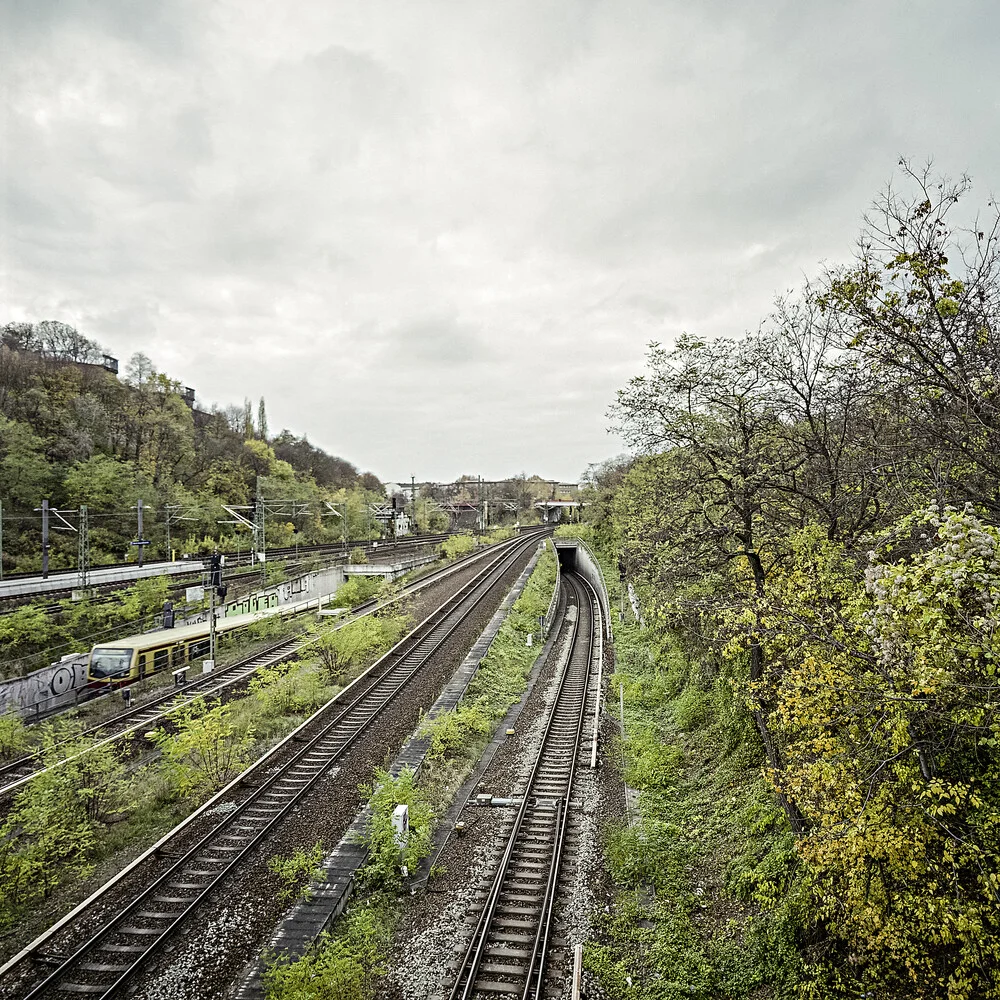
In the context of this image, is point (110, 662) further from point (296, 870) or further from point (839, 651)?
point (839, 651)

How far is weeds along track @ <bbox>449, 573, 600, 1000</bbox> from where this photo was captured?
29.1ft

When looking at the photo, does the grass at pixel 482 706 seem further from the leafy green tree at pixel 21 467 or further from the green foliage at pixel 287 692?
the leafy green tree at pixel 21 467

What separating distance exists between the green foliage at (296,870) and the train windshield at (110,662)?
48.9ft

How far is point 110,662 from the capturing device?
22.7m

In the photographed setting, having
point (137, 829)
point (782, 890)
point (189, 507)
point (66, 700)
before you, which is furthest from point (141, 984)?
point (189, 507)

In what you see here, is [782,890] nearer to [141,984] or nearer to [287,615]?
[141,984]

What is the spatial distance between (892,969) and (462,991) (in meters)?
5.77

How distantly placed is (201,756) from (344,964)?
28.1ft

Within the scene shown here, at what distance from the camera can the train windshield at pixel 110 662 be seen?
2256 centimetres

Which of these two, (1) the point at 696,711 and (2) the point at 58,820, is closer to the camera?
(2) the point at 58,820

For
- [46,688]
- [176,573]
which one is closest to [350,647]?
[46,688]

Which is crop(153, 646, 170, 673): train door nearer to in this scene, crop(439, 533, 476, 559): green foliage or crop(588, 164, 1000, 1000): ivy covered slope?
crop(588, 164, 1000, 1000): ivy covered slope

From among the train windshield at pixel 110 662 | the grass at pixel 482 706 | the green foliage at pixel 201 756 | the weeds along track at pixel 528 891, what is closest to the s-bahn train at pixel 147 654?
the train windshield at pixel 110 662

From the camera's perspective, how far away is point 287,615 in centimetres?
3269
